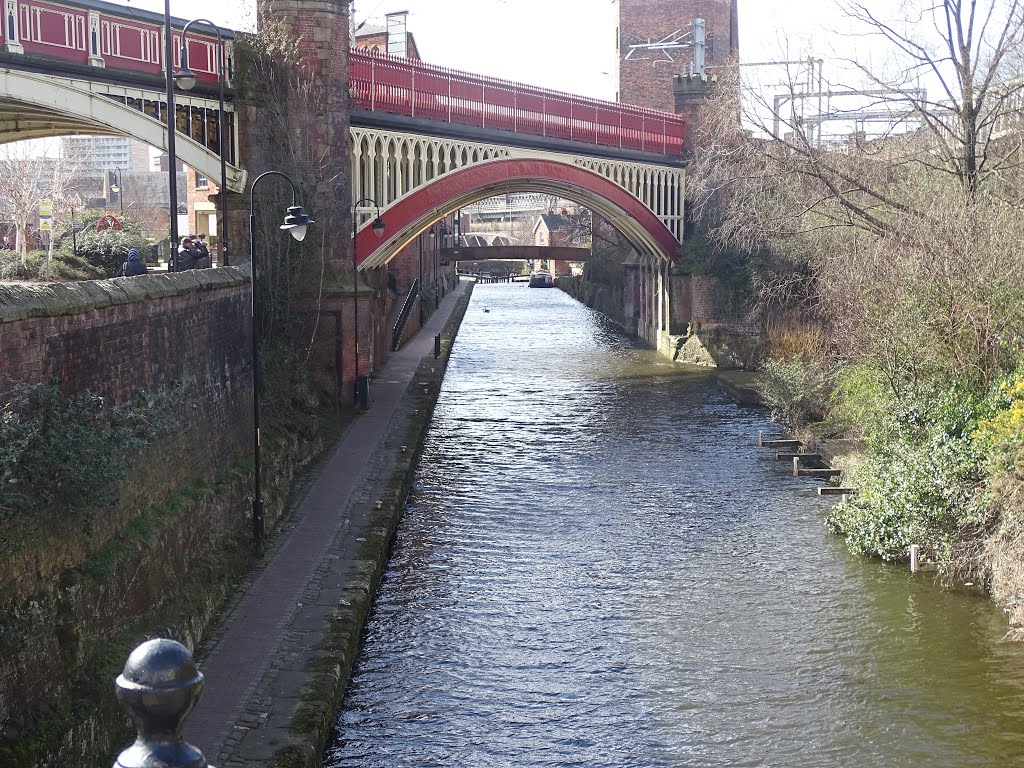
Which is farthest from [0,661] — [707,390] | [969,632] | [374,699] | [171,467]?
[707,390]

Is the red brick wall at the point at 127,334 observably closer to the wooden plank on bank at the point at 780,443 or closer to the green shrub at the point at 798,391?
the wooden plank on bank at the point at 780,443

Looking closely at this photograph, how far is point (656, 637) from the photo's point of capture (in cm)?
1245

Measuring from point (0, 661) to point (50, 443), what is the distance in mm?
1975

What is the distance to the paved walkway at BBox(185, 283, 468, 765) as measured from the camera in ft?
30.4

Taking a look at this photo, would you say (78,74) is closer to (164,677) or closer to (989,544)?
(989,544)

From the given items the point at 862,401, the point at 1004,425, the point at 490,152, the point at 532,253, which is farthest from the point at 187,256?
the point at 532,253

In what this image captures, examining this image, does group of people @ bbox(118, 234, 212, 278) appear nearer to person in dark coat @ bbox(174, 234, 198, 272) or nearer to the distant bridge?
person in dark coat @ bbox(174, 234, 198, 272)

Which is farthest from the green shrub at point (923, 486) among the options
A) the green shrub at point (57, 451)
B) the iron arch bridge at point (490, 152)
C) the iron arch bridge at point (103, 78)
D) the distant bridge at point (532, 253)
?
the distant bridge at point (532, 253)

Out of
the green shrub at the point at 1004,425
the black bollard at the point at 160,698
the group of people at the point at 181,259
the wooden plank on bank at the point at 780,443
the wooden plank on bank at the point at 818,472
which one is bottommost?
the wooden plank on bank at the point at 818,472

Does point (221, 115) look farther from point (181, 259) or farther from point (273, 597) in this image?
point (273, 597)

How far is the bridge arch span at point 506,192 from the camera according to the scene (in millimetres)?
26172

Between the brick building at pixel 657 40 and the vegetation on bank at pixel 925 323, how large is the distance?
104ft

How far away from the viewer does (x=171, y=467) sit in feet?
41.5

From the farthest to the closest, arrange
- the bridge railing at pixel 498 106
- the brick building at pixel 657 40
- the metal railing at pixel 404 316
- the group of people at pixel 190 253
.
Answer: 1. the brick building at pixel 657 40
2. the metal railing at pixel 404 316
3. the bridge railing at pixel 498 106
4. the group of people at pixel 190 253
